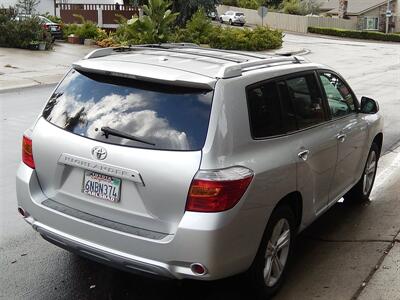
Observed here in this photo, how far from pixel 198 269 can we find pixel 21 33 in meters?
23.7

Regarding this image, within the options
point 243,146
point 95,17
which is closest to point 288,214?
point 243,146

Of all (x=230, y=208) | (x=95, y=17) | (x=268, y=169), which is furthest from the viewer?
(x=95, y=17)

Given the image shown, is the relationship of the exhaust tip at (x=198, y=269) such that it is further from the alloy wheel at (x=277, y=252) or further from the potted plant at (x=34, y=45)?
the potted plant at (x=34, y=45)

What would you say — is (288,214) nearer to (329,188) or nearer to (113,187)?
(329,188)

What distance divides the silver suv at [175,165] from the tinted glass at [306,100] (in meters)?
0.02

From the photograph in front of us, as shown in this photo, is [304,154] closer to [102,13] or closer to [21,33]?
[21,33]

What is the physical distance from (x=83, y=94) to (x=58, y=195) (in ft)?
2.34

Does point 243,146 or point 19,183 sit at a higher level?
point 243,146

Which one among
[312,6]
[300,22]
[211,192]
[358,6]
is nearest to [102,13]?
[300,22]

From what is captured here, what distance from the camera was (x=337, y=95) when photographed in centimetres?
510

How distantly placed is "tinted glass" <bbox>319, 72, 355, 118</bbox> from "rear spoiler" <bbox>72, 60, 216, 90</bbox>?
1698 mm

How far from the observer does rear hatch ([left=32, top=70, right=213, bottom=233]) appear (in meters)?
3.30

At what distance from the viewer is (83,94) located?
3.83m

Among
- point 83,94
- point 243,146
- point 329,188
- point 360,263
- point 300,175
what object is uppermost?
point 83,94
